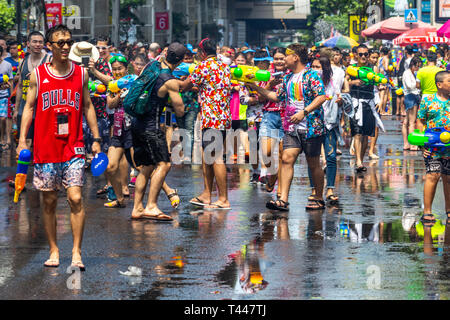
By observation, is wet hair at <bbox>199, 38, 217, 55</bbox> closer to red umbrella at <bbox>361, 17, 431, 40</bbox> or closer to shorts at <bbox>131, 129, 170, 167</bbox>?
shorts at <bbox>131, 129, 170, 167</bbox>

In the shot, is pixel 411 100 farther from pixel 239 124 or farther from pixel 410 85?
pixel 239 124

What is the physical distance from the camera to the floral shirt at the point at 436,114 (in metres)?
9.98

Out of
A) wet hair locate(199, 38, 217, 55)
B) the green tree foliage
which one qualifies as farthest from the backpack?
the green tree foliage

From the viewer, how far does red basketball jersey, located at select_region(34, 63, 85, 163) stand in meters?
7.64

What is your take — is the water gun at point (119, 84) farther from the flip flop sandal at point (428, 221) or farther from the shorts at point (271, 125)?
the flip flop sandal at point (428, 221)

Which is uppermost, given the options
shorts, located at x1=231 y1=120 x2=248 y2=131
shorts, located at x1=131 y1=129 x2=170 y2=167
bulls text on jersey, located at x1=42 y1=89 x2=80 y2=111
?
bulls text on jersey, located at x1=42 y1=89 x2=80 y2=111

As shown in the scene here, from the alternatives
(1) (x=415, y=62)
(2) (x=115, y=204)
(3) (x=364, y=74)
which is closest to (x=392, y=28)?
(1) (x=415, y=62)

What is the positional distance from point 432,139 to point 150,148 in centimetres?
299

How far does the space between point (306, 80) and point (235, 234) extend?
7.61 ft

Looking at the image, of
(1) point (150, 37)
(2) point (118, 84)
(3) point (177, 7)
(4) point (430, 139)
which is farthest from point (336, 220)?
(3) point (177, 7)

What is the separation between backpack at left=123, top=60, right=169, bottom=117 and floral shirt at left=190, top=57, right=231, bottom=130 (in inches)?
35.9

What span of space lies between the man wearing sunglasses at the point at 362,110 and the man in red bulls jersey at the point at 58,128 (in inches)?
321

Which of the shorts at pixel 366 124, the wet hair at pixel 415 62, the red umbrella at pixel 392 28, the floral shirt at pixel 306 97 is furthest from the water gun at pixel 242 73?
the red umbrella at pixel 392 28

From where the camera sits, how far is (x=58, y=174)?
25.3 feet
